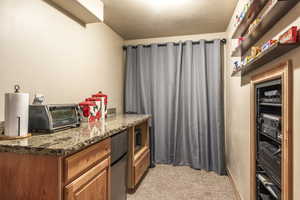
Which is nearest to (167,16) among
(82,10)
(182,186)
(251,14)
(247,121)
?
(82,10)

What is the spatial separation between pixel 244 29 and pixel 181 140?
77.3 inches

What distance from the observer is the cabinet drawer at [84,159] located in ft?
3.40

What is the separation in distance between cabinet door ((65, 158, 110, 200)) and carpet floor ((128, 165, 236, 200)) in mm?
865

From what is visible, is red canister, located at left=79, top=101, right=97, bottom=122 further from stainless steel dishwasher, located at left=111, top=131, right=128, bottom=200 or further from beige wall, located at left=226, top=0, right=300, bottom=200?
beige wall, located at left=226, top=0, right=300, bottom=200

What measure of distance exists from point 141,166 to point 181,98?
128 centimetres

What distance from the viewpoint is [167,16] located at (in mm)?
2484

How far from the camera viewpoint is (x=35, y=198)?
1.01m

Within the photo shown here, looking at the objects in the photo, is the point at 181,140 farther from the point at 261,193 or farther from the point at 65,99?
the point at 65,99

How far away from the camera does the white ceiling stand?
7.13 ft

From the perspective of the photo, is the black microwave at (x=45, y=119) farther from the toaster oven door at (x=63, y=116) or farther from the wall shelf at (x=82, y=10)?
the wall shelf at (x=82, y=10)

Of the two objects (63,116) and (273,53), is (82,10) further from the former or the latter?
(273,53)

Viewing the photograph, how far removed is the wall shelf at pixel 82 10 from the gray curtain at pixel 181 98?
4.12ft

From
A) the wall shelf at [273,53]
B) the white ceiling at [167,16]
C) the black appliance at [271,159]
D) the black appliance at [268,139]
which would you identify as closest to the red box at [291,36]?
the wall shelf at [273,53]

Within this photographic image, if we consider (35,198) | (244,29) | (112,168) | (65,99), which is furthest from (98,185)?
(244,29)
